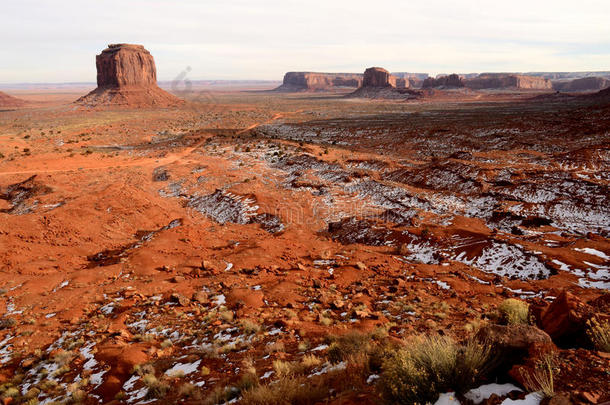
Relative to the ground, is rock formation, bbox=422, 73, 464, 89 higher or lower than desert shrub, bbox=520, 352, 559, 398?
higher

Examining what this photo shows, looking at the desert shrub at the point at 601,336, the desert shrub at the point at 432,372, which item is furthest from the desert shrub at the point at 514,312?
the desert shrub at the point at 432,372

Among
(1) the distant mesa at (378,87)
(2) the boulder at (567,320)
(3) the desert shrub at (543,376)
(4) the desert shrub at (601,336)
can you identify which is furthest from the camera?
(1) the distant mesa at (378,87)

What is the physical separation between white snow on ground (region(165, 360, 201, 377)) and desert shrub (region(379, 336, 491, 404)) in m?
3.88

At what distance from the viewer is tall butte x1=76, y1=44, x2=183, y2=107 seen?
8862cm

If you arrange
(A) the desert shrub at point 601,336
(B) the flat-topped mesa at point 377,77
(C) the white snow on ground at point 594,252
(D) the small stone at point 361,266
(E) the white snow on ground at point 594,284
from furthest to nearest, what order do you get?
1. (B) the flat-topped mesa at point 377,77
2. (D) the small stone at point 361,266
3. (C) the white snow on ground at point 594,252
4. (E) the white snow on ground at point 594,284
5. (A) the desert shrub at point 601,336

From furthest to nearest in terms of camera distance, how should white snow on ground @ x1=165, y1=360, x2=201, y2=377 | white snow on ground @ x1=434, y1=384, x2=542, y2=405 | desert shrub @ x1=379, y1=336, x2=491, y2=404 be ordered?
1. white snow on ground @ x1=165, y1=360, x2=201, y2=377
2. desert shrub @ x1=379, y1=336, x2=491, y2=404
3. white snow on ground @ x1=434, y1=384, x2=542, y2=405

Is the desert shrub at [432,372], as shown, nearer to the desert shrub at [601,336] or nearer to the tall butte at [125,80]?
the desert shrub at [601,336]

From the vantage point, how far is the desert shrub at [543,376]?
11.0ft

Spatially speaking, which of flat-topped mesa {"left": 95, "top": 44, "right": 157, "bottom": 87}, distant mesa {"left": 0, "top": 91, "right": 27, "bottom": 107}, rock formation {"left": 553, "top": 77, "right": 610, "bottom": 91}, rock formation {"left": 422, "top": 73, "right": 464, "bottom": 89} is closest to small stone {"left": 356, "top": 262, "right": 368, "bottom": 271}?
flat-topped mesa {"left": 95, "top": 44, "right": 157, "bottom": 87}

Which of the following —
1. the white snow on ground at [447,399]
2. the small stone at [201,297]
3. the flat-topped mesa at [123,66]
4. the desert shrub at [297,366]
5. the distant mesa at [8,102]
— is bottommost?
the small stone at [201,297]

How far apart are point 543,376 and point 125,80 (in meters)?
111

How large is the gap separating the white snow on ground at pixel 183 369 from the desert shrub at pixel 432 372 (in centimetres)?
388

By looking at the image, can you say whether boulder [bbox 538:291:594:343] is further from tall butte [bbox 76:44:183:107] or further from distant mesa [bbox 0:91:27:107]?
distant mesa [bbox 0:91:27:107]

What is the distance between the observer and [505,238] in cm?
1258
